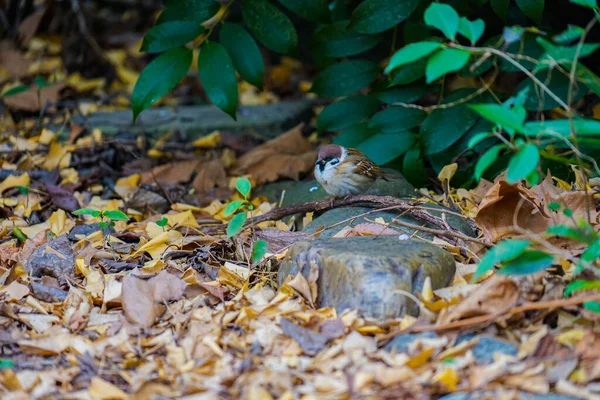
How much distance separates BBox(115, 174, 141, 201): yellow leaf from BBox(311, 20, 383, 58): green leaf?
62.4 inches

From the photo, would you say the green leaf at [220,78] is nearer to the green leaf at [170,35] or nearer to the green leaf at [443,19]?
the green leaf at [170,35]

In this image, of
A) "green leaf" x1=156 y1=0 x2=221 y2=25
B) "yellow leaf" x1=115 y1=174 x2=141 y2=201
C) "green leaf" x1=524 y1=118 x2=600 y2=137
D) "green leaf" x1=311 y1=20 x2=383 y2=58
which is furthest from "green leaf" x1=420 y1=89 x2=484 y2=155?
"yellow leaf" x1=115 y1=174 x2=141 y2=201

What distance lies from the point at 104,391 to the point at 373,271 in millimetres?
1104

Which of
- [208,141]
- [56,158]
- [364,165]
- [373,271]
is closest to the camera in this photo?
[373,271]

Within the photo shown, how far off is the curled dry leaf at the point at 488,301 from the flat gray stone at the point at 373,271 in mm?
196

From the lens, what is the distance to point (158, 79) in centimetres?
431

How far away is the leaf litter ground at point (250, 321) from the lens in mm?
2594

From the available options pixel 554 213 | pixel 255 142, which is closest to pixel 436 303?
pixel 554 213

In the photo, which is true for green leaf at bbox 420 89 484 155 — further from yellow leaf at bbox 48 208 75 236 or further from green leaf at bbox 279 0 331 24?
yellow leaf at bbox 48 208 75 236

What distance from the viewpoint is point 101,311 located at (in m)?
3.31

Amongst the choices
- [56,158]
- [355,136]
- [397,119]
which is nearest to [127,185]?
[56,158]

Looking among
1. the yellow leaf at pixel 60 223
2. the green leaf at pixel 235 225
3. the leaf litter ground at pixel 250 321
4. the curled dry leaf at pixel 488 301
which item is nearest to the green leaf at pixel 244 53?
the leaf litter ground at pixel 250 321

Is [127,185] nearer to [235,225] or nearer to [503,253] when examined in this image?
[235,225]

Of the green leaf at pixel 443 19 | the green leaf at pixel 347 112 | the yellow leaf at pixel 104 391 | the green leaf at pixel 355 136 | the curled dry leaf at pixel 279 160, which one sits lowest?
the curled dry leaf at pixel 279 160
